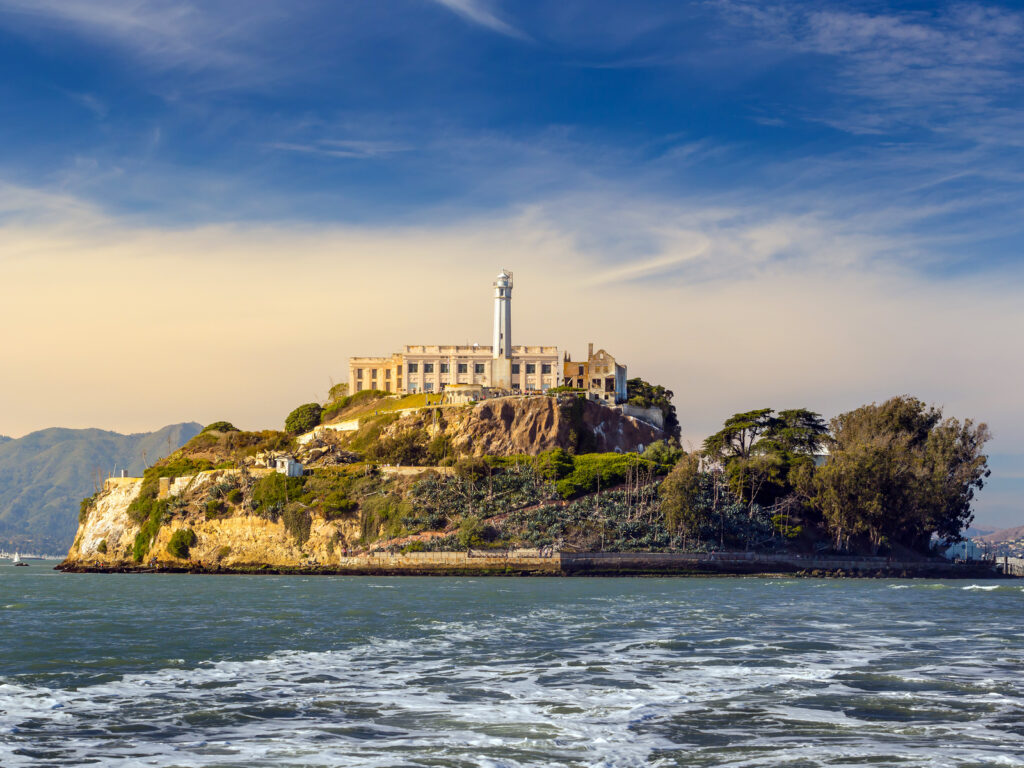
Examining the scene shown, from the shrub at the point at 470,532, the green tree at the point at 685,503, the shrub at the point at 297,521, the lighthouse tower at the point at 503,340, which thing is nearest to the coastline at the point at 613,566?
the shrub at the point at 470,532

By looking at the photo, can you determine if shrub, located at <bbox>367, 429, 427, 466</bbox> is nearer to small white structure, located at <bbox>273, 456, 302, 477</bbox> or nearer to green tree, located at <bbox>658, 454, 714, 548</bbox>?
small white structure, located at <bbox>273, 456, 302, 477</bbox>

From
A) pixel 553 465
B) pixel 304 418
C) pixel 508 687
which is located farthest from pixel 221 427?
pixel 508 687

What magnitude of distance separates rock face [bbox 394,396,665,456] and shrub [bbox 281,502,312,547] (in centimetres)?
1814

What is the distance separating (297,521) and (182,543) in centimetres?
1292

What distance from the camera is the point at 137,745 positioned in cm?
1816

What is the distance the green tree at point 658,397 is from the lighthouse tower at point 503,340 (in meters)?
14.8

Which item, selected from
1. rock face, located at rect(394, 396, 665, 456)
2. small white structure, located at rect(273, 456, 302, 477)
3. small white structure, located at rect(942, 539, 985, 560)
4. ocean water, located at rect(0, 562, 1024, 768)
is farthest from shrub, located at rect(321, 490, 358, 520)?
small white structure, located at rect(942, 539, 985, 560)

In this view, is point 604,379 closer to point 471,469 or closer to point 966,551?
point 471,469

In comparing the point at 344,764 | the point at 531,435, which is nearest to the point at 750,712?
the point at 344,764

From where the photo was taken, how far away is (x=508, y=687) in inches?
963

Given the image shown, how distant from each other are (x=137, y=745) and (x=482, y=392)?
102 metres

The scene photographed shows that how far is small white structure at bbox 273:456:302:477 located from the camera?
108 m

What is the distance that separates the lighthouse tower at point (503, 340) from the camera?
12456 cm

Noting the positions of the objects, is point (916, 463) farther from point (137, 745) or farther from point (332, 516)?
point (137, 745)
